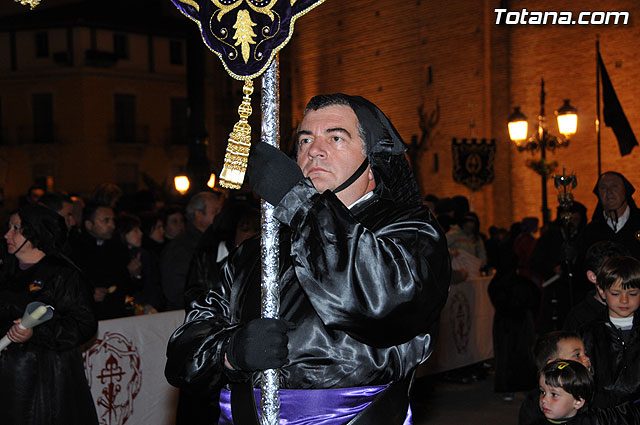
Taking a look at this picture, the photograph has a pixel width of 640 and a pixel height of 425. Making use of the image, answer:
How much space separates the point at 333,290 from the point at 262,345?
0.84 feet

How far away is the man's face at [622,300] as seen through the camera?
15.6 feet

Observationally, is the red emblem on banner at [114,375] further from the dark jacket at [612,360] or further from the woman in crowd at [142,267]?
the dark jacket at [612,360]

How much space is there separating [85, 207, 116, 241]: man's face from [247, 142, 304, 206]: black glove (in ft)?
15.8

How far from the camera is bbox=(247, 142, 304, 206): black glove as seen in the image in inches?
90.6

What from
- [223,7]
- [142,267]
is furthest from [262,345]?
[142,267]

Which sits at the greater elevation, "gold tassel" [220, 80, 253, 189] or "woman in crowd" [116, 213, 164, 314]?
"gold tassel" [220, 80, 253, 189]

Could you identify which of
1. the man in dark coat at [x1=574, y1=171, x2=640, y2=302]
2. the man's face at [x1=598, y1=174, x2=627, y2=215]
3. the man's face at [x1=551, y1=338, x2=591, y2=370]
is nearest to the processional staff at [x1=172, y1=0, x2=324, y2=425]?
the man's face at [x1=551, y1=338, x2=591, y2=370]

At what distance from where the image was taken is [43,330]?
4.77m

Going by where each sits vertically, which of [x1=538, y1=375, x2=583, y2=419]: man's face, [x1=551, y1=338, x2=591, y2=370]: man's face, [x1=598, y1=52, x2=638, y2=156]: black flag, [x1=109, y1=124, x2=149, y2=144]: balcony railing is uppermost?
[x1=109, y1=124, x2=149, y2=144]: balcony railing

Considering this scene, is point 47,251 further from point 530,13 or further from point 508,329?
point 530,13

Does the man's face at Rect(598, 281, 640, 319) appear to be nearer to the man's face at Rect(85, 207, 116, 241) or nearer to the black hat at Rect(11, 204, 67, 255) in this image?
the black hat at Rect(11, 204, 67, 255)

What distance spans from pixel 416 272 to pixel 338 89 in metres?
28.2
